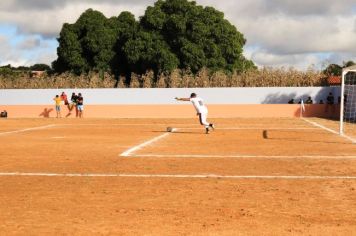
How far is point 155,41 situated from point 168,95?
672 cm

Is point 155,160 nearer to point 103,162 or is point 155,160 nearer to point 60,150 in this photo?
point 103,162

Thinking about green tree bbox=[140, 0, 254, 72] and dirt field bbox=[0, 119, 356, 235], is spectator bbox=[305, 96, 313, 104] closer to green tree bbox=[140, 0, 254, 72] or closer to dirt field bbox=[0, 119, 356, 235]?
green tree bbox=[140, 0, 254, 72]

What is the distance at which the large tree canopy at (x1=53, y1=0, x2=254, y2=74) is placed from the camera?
4409cm

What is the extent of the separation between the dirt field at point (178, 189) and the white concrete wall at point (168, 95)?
2065 cm

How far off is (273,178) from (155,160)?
4004mm

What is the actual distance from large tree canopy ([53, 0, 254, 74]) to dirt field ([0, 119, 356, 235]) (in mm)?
26157

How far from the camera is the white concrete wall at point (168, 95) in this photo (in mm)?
39000

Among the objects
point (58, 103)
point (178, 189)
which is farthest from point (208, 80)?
point (178, 189)

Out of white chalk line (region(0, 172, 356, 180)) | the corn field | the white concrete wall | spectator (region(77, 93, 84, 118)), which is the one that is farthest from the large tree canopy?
white chalk line (region(0, 172, 356, 180))

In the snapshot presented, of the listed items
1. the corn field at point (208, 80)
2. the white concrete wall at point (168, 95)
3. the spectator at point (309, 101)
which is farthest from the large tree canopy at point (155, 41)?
the spectator at point (309, 101)

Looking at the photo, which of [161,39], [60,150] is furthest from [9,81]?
[60,150]

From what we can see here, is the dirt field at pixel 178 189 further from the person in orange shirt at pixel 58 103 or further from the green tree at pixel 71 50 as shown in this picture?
the green tree at pixel 71 50

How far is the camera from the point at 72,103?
38812mm

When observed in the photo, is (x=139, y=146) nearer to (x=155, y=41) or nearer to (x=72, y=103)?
(x=72, y=103)
